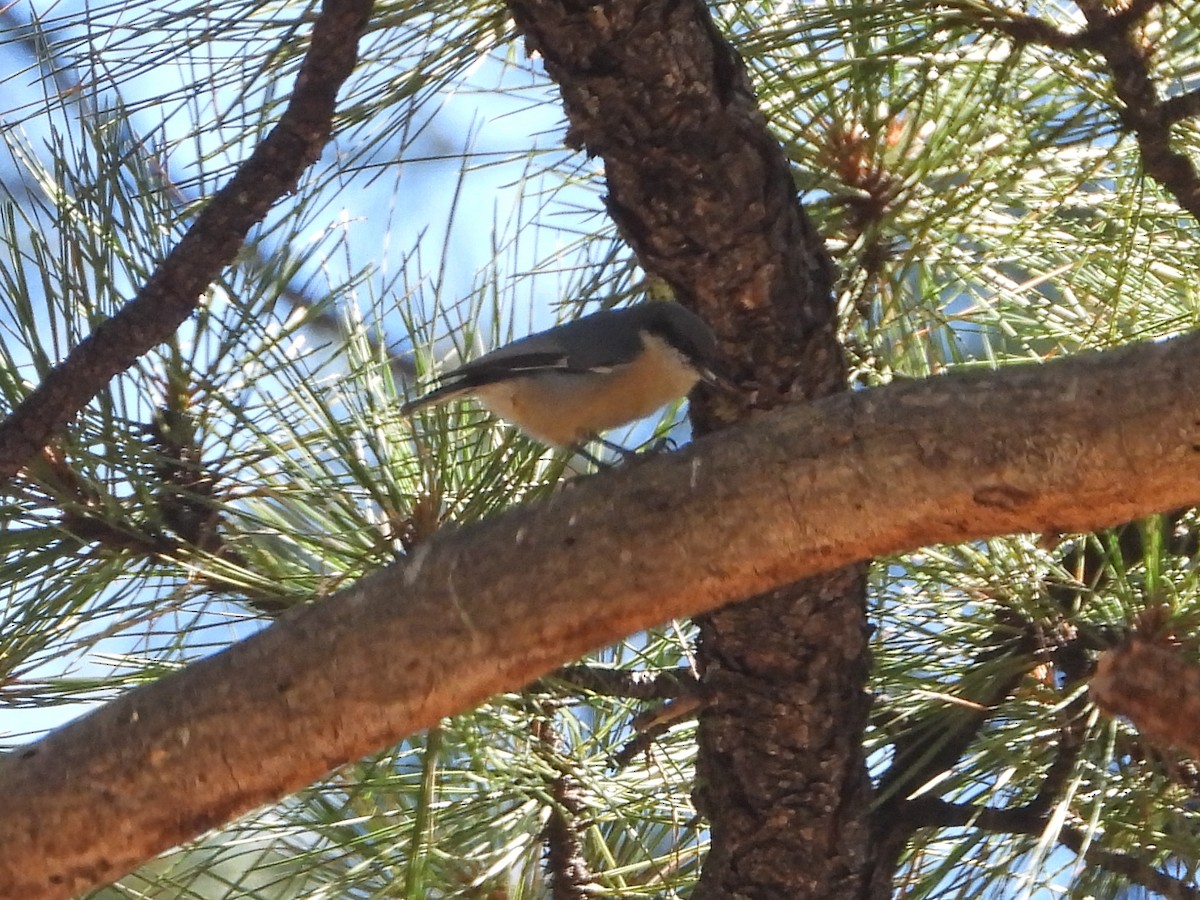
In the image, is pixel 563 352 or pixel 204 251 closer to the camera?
pixel 204 251

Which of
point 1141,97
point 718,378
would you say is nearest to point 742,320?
point 718,378

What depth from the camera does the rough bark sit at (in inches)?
34.2

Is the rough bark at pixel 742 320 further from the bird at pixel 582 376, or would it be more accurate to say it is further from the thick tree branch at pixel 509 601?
the thick tree branch at pixel 509 601

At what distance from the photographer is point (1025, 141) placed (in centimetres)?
100

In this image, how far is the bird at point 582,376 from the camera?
1.01m

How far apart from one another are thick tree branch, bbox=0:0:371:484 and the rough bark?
14 cm

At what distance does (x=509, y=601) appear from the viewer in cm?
70

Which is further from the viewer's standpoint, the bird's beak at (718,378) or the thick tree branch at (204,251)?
the bird's beak at (718,378)

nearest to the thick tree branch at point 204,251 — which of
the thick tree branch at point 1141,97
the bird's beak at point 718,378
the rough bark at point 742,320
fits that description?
the rough bark at point 742,320

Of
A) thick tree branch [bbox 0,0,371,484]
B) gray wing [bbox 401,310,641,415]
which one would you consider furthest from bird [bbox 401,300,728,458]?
thick tree branch [bbox 0,0,371,484]

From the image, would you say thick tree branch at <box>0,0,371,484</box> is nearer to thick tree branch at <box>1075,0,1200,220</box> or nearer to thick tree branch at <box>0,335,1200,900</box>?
thick tree branch at <box>0,335,1200,900</box>

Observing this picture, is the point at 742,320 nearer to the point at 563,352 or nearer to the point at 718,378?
the point at 718,378

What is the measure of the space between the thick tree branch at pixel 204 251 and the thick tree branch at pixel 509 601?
219mm

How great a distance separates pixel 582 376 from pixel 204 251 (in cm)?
38
